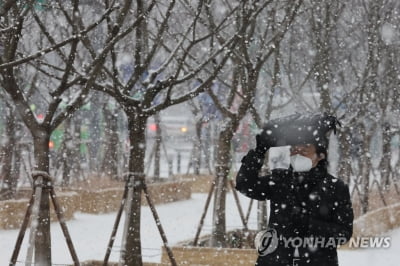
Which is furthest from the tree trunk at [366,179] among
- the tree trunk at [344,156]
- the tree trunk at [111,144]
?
the tree trunk at [111,144]

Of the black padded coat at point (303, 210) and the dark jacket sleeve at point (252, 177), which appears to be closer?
the black padded coat at point (303, 210)

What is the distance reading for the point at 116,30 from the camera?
20.6 ft

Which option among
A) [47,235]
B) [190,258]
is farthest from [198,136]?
[47,235]

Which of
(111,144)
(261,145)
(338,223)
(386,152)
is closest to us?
(338,223)

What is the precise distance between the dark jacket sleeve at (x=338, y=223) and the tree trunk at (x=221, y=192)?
213 inches

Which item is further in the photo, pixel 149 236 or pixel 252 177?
pixel 149 236

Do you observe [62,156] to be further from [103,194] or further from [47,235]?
[47,235]

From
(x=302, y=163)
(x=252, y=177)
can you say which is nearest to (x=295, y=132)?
(x=302, y=163)

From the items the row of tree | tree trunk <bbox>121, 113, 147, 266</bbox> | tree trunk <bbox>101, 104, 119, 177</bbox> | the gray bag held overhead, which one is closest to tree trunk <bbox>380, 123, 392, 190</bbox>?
the row of tree

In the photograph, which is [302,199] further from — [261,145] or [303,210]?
[261,145]

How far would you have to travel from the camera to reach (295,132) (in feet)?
13.2

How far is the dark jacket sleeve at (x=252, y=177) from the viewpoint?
13.5 ft

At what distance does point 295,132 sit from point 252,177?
0.39m

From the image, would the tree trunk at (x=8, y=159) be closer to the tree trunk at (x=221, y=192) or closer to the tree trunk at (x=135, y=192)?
the tree trunk at (x=221, y=192)
